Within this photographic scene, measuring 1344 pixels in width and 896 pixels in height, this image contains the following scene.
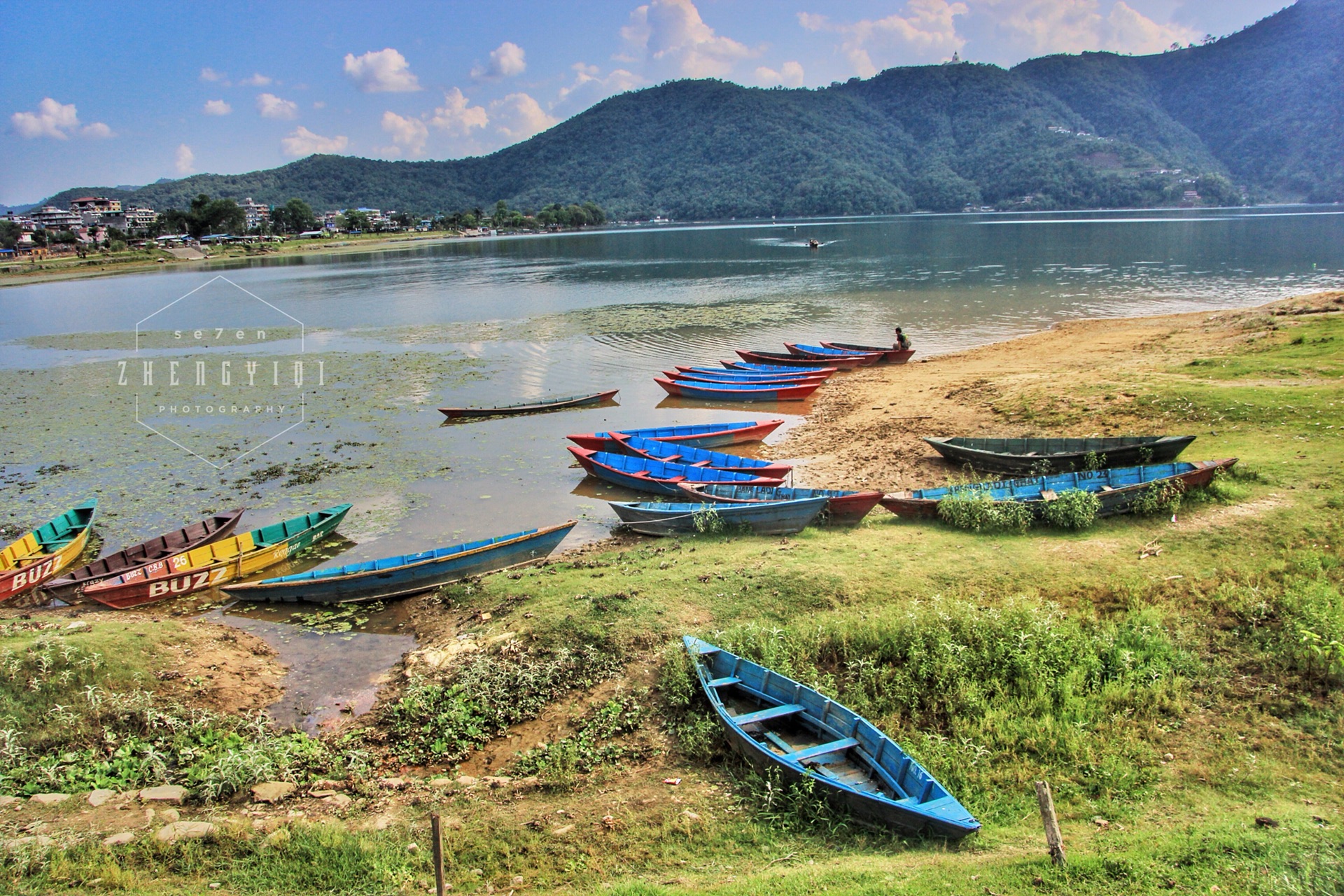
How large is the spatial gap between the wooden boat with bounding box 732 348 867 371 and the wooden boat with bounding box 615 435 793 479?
10.7 m

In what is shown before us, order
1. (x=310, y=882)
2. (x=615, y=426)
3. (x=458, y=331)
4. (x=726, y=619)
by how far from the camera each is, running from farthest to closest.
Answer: (x=458, y=331) < (x=615, y=426) < (x=726, y=619) < (x=310, y=882)

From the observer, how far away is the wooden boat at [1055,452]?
14445 mm

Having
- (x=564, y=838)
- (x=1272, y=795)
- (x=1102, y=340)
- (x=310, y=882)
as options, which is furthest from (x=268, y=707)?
(x=1102, y=340)

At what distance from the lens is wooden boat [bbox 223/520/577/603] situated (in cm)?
1326

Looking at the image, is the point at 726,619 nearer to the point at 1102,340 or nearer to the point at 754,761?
the point at 754,761

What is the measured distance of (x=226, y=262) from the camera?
10712cm

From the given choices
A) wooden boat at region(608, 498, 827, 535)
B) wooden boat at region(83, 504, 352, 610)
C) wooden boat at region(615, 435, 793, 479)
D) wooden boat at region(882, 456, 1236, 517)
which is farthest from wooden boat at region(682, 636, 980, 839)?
wooden boat at region(83, 504, 352, 610)

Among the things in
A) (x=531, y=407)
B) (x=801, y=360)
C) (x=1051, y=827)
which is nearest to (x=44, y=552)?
(x=531, y=407)

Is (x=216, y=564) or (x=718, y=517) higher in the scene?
(x=718, y=517)

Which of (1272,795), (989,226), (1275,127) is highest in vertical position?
(1275,127)

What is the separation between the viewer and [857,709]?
8922 mm

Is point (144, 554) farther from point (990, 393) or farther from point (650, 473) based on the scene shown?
point (990, 393)

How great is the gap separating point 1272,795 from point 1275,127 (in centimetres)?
23508

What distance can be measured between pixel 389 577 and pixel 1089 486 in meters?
12.5
